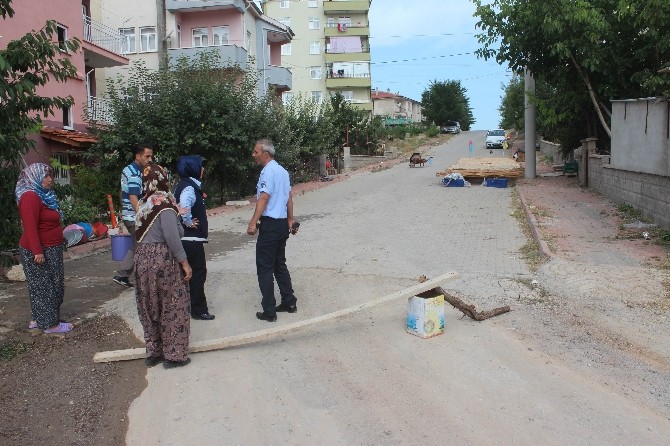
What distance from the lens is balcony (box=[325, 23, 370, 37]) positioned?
6184 cm

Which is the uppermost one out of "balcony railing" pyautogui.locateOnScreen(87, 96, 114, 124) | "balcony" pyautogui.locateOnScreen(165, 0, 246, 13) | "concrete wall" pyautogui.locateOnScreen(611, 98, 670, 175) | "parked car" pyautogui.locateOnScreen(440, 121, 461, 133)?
"balcony" pyautogui.locateOnScreen(165, 0, 246, 13)

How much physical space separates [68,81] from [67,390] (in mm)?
16554

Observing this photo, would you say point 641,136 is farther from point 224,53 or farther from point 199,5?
point 199,5

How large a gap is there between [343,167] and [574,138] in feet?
42.7

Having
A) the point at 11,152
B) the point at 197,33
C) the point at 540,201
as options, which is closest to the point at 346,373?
the point at 11,152

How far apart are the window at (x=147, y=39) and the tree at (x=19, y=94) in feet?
76.2

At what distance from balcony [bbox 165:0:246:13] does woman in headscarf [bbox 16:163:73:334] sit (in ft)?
78.0

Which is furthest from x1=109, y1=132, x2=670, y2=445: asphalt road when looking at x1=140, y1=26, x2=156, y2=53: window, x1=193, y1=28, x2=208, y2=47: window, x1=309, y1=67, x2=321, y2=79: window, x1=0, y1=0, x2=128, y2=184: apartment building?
x1=309, y1=67, x2=321, y2=79: window

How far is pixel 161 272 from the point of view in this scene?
4.91 metres

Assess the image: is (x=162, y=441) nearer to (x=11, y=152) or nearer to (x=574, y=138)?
(x=11, y=152)

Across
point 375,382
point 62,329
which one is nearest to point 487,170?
point 62,329

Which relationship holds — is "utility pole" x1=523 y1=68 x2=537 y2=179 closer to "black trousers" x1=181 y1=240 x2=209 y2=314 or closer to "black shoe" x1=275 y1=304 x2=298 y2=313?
"black shoe" x1=275 y1=304 x2=298 y2=313

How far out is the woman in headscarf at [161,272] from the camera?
4895mm

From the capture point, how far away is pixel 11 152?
571 cm
